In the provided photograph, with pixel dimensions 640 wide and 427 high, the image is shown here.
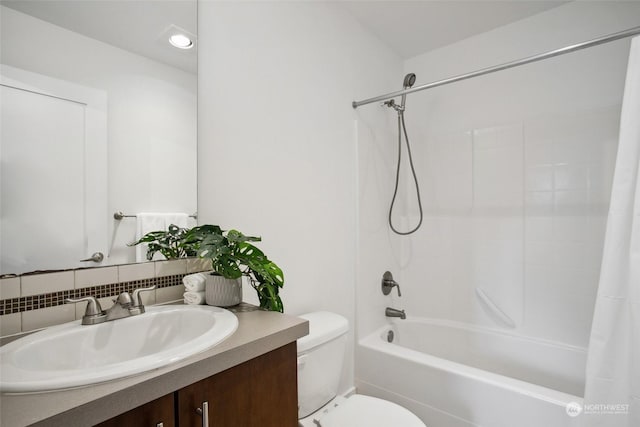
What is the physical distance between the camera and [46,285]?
860mm

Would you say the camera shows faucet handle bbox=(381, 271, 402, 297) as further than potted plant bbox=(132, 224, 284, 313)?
Yes

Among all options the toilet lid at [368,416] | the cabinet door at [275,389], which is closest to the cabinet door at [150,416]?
the cabinet door at [275,389]

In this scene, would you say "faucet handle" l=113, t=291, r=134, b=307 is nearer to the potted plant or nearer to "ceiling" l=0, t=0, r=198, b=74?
the potted plant

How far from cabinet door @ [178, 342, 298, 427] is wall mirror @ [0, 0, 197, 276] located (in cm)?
55

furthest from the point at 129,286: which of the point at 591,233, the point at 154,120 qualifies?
the point at 591,233

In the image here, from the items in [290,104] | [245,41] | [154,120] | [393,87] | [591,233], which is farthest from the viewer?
[393,87]

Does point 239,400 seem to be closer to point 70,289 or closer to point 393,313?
point 70,289

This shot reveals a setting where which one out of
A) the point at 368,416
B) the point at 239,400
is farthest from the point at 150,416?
the point at 368,416

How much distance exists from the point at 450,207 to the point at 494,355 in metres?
1.03

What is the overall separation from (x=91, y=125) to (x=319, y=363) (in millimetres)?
1166

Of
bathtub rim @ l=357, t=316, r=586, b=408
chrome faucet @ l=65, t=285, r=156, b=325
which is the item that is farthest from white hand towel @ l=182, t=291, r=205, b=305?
bathtub rim @ l=357, t=316, r=586, b=408

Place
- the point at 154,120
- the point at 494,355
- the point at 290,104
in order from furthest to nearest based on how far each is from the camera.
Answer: the point at 494,355, the point at 290,104, the point at 154,120

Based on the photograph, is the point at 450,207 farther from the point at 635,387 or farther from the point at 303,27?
the point at 303,27

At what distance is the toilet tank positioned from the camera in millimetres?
1267
